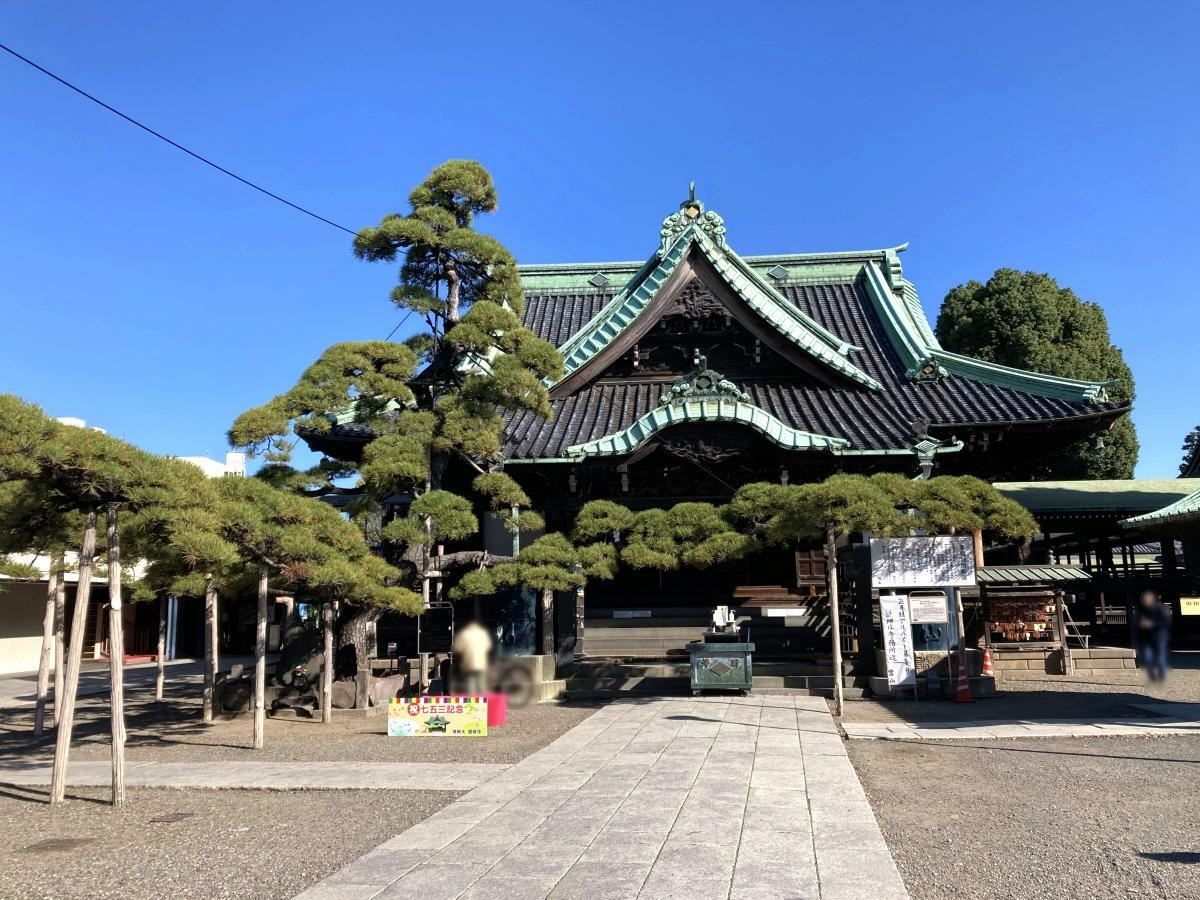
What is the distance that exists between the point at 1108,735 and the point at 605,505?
26.2 ft

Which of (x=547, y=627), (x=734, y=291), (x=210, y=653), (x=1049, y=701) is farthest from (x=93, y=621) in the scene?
(x=1049, y=701)

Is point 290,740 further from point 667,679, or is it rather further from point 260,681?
point 667,679

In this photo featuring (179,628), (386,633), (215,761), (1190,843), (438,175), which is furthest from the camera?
(179,628)

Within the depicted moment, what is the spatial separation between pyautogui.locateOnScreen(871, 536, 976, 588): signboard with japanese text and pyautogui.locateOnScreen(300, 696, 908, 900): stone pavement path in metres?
4.79

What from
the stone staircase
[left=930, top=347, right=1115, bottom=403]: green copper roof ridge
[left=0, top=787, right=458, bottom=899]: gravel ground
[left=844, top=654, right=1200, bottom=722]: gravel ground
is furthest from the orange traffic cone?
[left=0, top=787, right=458, bottom=899]: gravel ground

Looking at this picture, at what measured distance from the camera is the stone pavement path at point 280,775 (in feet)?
29.6

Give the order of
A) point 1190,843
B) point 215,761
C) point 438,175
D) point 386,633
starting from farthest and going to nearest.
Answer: point 386,633 → point 438,175 → point 215,761 → point 1190,843

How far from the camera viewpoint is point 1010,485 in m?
27.0

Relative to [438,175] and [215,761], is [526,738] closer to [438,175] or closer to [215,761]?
[215,761]

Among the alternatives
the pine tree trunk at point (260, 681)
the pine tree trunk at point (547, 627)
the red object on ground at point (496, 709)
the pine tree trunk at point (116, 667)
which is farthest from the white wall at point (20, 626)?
the pine tree trunk at point (116, 667)

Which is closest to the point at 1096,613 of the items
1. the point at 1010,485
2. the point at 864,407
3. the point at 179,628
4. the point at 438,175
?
the point at 1010,485

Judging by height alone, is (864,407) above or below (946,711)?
above

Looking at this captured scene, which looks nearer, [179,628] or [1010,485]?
[1010,485]

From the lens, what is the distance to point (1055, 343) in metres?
37.8
